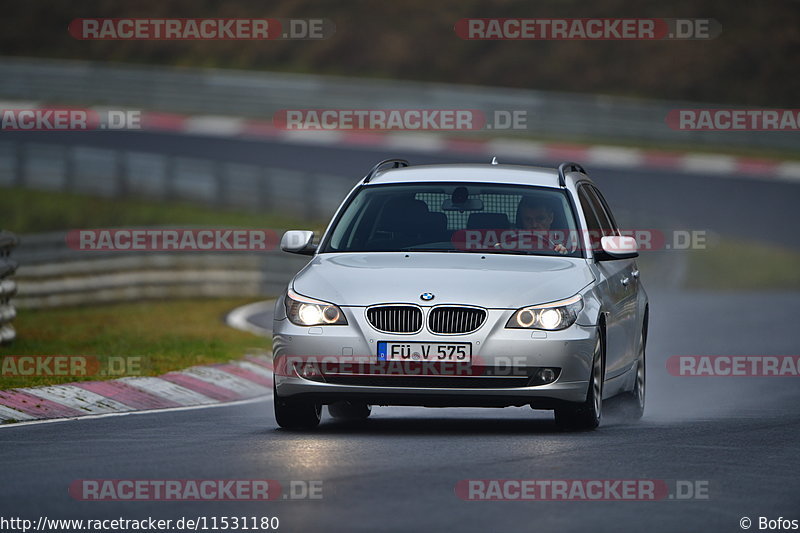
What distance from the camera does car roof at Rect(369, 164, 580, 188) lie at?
11.8 m

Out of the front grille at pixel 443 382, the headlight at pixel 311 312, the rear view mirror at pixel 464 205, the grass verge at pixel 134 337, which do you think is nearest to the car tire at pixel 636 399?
the rear view mirror at pixel 464 205

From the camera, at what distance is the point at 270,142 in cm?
4481

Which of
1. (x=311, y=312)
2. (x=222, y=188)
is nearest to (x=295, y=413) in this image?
(x=311, y=312)

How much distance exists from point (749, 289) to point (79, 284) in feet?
44.0

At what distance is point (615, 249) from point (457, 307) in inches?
60.6

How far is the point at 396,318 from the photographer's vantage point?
408 inches

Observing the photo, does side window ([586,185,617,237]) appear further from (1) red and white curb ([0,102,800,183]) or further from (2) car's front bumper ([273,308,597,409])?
(1) red and white curb ([0,102,800,183])

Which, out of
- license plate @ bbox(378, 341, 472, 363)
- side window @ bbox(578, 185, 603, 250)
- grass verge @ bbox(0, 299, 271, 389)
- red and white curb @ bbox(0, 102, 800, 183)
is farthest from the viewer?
red and white curb @ bbox(0, 102, 800, 183)

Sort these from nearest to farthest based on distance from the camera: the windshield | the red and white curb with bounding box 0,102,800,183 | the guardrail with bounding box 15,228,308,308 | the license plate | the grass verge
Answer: the license plate → the windshield → the grass verge → the guardrail with bounding box 15,228,308,308 → the red and white curb with bounding box 0,102,800,183

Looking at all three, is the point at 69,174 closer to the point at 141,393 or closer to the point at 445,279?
the point at 141,393

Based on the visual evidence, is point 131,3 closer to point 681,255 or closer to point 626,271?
point 681,255

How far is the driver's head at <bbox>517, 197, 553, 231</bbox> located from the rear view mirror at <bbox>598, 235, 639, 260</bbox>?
393mm

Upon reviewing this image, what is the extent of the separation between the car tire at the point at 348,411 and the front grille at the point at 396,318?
1.69 metres

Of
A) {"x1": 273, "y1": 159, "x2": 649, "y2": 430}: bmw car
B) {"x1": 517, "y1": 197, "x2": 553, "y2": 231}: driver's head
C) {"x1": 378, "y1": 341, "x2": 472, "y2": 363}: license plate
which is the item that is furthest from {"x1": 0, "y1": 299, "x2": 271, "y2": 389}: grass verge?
{"x1": 517, "y1": 197, "x2": 553, "y2": 231}: driver's head
